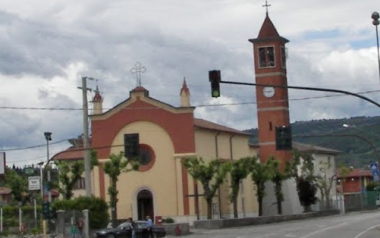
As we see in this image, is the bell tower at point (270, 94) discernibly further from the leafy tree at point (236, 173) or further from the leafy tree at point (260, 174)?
the leafy tree at point (236, 173)

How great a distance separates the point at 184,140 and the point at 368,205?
191 feet

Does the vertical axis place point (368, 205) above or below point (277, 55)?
below

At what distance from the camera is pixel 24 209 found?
82.2 metres

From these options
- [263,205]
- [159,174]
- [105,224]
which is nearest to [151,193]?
[159,174]

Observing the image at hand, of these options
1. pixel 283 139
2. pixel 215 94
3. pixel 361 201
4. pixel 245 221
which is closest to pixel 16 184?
pixel 245 221

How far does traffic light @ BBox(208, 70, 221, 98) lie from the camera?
32688mm

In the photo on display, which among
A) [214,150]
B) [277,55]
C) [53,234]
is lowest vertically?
[53,234]

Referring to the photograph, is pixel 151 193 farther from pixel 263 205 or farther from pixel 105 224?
pixel 105 224

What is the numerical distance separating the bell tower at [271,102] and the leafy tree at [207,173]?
56.4 ft

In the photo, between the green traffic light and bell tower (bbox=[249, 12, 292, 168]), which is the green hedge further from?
bell tower (bbox=[249, 12, 292, 168])

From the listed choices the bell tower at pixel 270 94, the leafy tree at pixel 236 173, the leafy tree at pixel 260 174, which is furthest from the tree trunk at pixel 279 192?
the leafy tree at pixel 236 173

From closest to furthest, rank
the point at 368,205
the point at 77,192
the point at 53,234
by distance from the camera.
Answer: the point at 53,234 → the point at 77,192 → the point at 368,205

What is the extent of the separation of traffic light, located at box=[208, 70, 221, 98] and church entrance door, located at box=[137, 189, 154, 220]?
189ft

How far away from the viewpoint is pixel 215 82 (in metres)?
32.7
